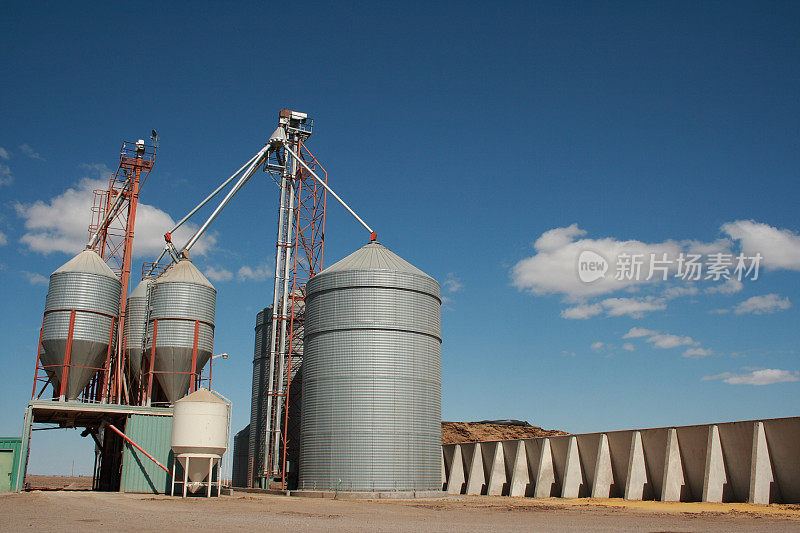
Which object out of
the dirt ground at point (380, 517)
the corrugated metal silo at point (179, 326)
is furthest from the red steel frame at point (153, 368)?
the dirt ground at point (380, 517)

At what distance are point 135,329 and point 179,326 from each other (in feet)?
12.8

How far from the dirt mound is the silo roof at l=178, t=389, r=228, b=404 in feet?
125

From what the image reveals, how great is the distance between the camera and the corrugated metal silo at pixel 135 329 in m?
46.4

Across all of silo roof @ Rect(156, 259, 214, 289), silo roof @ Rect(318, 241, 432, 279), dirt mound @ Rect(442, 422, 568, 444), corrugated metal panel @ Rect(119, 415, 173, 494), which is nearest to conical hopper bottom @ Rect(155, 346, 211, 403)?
corrugated metal panel @ Rect(119, 415, 173, 494)

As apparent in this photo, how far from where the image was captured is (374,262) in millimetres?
43938

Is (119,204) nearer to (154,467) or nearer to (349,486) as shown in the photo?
(154,467)

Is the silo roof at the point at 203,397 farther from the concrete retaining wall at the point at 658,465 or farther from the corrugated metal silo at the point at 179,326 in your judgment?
the concrete retaining wall at the point at 658,465

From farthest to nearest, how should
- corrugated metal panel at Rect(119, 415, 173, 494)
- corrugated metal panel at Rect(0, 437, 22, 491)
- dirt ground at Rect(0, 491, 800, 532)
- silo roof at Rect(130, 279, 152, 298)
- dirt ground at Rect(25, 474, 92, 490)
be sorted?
dirt ground at Rect(25, 474, 92, 490), silo roof at Rect(130, 279, 152, 298), corrugated metal panel at Rect(119, 415, 173, 494), corrugated metal panel at Rect(0, 437, 22, 491), dirt ground at Rect(0, 491, 800, 532)

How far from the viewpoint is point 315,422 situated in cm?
4166

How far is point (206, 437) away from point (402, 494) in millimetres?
11202

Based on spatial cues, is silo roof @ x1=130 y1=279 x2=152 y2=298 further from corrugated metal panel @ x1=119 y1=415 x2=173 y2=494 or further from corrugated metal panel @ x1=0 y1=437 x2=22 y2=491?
corrugated metal panel @ x1=0 y1=437 x2=22 y2=491

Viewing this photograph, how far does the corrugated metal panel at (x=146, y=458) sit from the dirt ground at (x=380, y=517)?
20.2 feet

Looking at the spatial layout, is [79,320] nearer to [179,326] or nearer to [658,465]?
[179,326]

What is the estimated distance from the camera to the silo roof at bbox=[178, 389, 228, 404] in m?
38.7
